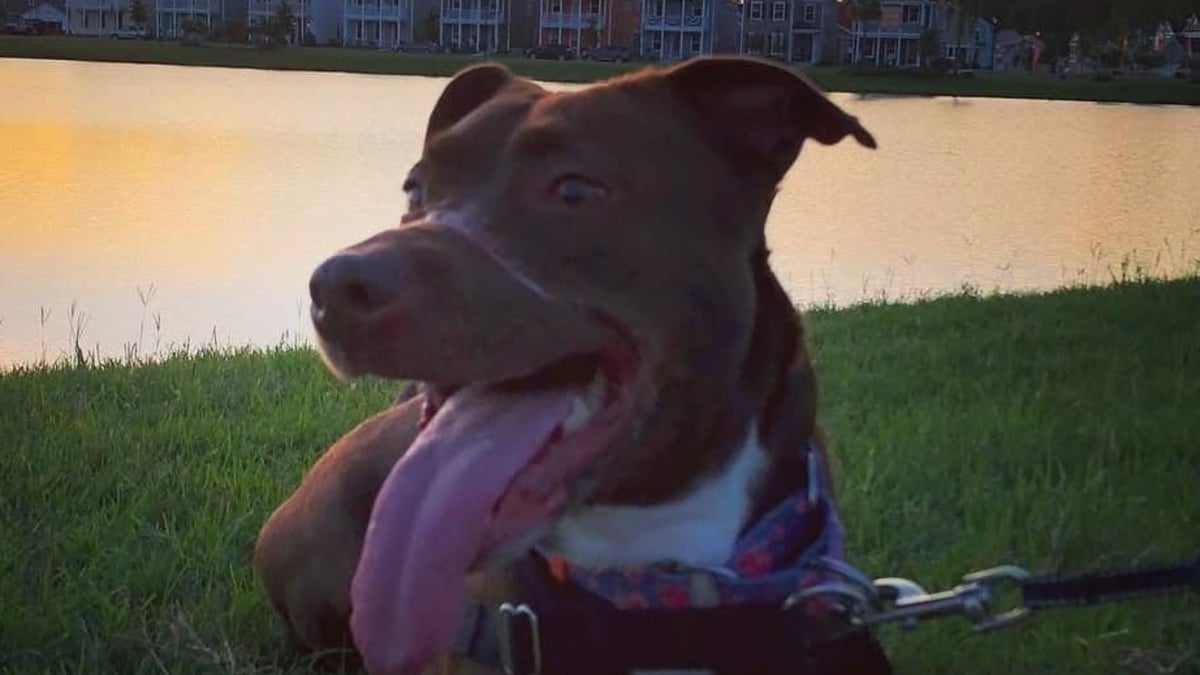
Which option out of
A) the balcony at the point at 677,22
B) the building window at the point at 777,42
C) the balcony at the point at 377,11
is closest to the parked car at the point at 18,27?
the balcony at the point at 377,11

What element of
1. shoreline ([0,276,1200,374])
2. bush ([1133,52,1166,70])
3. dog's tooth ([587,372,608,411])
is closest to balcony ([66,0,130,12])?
bush ([1133,52,1166,70])

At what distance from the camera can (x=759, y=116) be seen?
2.99m

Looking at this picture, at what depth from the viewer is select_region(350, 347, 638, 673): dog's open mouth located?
8.30 feet

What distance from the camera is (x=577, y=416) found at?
2.63m

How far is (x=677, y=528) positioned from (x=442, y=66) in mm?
36796

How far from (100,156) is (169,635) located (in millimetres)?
13094

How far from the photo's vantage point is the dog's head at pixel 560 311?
247cm

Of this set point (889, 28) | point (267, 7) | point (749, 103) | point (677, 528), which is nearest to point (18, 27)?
point (267, 7)

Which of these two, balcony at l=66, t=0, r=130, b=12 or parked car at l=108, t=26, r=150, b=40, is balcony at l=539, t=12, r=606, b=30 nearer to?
balcony at l=66, t=0, r=130, b=12

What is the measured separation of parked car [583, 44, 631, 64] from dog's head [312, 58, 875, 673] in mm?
33357

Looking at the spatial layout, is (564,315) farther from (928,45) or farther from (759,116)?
(928,45)

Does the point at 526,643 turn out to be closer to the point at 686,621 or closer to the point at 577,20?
the point at 686,621

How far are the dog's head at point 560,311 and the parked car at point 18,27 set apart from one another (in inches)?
1383

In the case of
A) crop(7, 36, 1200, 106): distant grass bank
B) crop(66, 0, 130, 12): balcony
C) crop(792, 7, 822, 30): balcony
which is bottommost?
crop(7, 36, 1200, 106): distant grass bank
